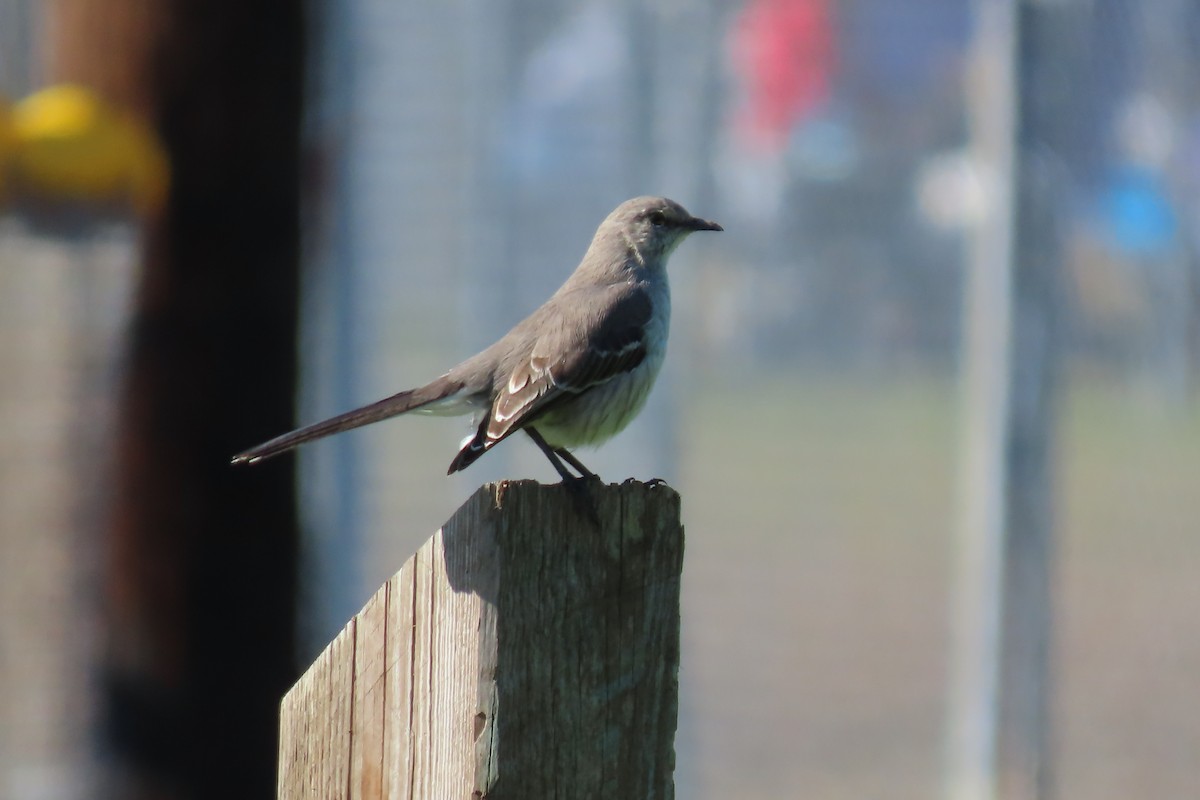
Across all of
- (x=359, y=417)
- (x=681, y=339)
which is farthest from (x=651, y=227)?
(x=681, y=339)

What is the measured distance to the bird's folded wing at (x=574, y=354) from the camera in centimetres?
338

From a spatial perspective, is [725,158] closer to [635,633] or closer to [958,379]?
[958,379]

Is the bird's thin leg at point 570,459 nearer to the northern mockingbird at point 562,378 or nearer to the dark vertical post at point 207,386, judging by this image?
the northern mockingbird at point 562,378

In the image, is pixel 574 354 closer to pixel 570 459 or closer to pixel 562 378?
pixel 562 378

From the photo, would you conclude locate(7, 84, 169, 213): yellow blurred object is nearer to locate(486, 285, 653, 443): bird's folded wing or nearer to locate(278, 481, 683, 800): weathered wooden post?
locate(486, 285, 653, 443): bird's folded wing

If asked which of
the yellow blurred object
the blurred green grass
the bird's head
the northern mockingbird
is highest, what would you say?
the yellow blurred object

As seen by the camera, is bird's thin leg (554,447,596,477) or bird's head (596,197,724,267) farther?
bird's head (596,197,724,267)

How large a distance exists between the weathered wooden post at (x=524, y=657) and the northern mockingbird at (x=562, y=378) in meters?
1.09

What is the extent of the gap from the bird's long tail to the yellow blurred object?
1.47 m

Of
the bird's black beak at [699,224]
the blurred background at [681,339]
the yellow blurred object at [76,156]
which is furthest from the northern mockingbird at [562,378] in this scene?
the blurred background at [681,339]

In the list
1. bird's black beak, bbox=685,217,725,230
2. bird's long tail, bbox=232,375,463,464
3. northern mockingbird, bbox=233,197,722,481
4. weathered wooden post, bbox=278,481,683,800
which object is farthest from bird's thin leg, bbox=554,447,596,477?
weathered wooden post, bbox=278,481,683,800

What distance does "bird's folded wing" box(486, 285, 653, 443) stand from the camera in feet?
11.1

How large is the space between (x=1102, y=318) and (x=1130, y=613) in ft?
4.91

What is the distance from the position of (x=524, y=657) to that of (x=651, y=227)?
109 inches
